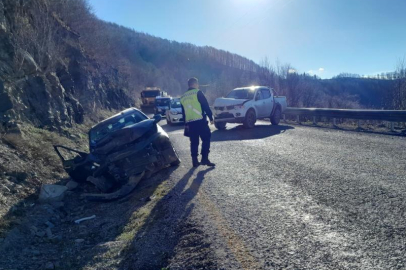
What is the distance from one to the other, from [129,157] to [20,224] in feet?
7.43

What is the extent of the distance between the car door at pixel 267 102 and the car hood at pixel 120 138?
1051 cm

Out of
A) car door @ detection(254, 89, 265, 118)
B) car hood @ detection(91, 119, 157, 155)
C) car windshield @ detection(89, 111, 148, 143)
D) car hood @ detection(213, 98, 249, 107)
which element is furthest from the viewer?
car door @ detection(254, 89, 265, 118)

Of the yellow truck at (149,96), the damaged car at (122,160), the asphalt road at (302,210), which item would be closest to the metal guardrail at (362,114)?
the asphalt road at (302,210)

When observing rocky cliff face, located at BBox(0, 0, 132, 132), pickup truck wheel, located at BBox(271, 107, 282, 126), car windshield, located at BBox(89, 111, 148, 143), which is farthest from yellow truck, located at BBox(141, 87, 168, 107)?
car windshield, located at BBox(89, 111, 148, 143)

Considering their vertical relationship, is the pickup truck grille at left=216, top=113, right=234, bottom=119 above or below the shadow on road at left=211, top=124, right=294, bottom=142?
above

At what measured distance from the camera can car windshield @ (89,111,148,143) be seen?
8258mm

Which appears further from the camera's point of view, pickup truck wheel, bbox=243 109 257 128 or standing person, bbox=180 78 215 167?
pickup truck wheel, bbox=243 109 257 128

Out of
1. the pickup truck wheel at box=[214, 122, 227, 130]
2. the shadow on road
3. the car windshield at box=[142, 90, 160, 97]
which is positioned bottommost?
the shadow on road

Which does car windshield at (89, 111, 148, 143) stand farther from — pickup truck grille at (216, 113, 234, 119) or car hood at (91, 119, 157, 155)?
pickup truck grille at (216, 113, 234, 119)

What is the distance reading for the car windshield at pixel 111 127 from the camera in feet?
27.1

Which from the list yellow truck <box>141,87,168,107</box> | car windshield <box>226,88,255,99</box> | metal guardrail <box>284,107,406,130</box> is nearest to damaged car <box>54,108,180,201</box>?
car windshield <box>226,88,255,99</box>

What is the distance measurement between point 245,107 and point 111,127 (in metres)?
8.42

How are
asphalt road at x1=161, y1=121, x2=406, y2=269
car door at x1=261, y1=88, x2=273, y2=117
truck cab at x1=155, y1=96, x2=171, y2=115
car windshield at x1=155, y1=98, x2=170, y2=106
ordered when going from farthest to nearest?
car windshield at x1=155, y1=98, x2=170, y2=106, truck cab at x1=155, y1=96, x2=171, y2=115, car door at x1=261, y1=88, x2=273, y2=117, asphalt road at x1=161, y1=121, x2=406, y2=269

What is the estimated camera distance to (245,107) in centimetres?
1567
